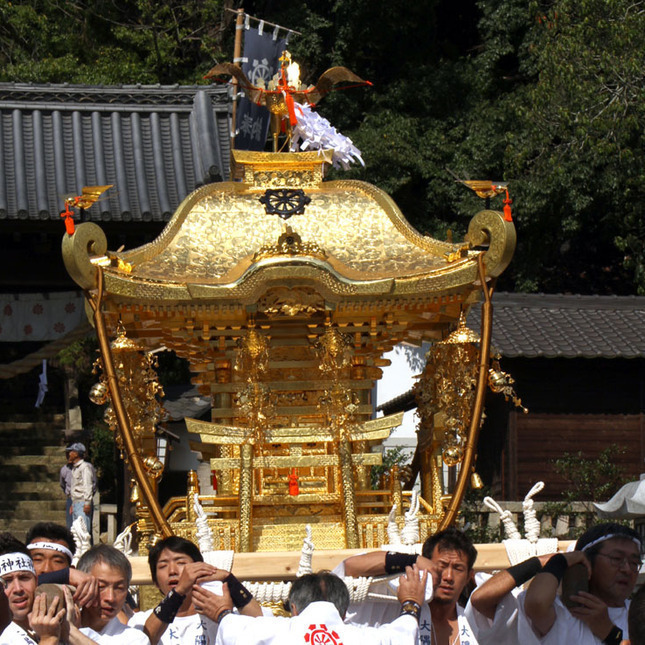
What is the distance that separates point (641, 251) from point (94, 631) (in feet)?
43.6

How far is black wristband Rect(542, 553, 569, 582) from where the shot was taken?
15.8ft

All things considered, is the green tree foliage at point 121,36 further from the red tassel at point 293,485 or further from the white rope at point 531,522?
the white rope at point 531,522

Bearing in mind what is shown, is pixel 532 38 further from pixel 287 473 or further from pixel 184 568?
pixel 184 568

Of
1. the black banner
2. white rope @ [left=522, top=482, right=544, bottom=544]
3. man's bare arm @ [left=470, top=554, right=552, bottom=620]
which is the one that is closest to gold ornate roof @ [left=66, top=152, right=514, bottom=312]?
the black banner

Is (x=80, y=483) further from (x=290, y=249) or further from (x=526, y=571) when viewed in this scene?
(x=526, y=571)

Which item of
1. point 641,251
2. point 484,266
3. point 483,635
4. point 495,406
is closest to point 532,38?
point 641,251

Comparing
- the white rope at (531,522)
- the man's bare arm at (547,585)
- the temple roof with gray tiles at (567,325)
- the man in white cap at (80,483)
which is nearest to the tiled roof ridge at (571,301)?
the temple roof with gray tiles at (567,325)

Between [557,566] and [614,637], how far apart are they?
14.9 inches

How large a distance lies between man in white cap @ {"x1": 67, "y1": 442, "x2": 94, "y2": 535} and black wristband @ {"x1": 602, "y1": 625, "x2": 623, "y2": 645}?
755 cm

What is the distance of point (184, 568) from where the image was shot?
16.4 ft

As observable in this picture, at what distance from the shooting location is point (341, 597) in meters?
4.56

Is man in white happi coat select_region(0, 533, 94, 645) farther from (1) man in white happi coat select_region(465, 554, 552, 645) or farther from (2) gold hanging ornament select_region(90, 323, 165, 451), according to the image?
(2) gold hanging ornament select_region(90, 323, 165, 451)

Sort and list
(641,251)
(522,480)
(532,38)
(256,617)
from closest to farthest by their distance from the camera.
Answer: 1. (256,617)
2. (522,480)
3. (641,251)
4. (532,38)

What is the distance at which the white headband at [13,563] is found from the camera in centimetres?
440
